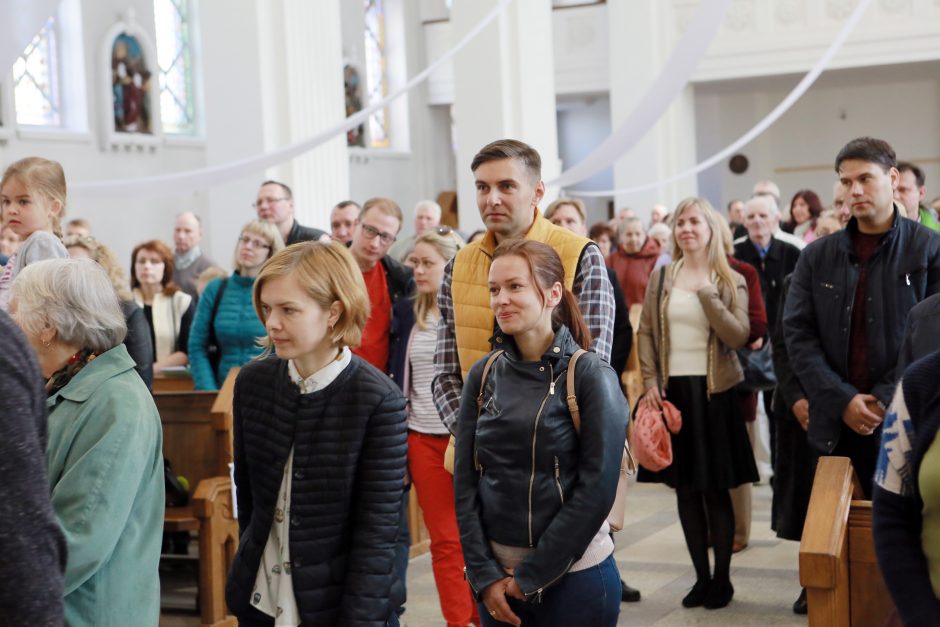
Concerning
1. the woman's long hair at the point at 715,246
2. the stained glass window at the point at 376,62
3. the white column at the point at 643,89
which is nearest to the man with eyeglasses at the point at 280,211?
the woman's long hair at the point at 715,246

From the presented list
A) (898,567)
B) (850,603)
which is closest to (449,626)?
(850,603)

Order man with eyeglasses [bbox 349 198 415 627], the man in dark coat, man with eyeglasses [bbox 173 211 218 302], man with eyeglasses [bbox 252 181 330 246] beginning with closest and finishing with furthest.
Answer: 1. the man in dark coat
2. man with eyeglasses [bbox 349 198 415 627]
3. man with eyeglasses [bbox 252 181 330 246]
4. man with eyeglasses [bbox 173 211 218 302]

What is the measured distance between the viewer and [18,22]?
4.89 meters

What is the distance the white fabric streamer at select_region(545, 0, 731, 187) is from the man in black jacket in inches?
84.3

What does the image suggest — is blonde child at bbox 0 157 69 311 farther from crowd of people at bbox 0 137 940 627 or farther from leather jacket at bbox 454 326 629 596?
leather jacket at bbox 454 326 629 596

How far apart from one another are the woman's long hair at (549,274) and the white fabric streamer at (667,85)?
3390 mm

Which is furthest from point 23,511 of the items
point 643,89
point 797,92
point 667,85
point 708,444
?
→ point 643,89

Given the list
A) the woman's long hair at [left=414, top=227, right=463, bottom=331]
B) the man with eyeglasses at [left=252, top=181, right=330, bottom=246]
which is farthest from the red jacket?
the woman's long hair at [left=414, top=227, right=463, bottom=331]

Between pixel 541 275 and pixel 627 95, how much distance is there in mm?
16614

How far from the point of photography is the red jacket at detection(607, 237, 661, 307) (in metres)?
10.7

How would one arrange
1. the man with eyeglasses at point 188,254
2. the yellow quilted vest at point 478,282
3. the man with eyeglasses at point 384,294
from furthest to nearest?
the man with eyeglasses at point 188,254, the man with eyeglasses at point 384,294, the yellow quilted vest at point 478,282

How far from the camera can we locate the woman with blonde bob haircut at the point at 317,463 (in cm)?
285

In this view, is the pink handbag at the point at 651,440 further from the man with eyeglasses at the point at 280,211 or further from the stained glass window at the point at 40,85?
the stained glass window at the point at 40,85

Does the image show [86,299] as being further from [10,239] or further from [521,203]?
[10,239]
